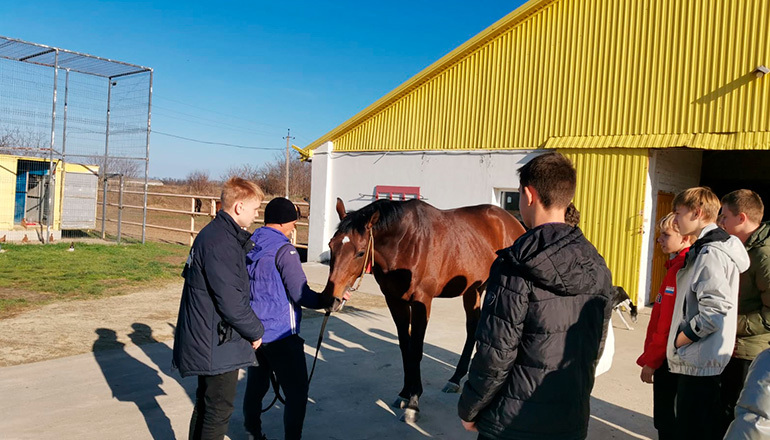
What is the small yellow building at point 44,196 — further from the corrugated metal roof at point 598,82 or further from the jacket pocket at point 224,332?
the jacket pocket at point 224,332

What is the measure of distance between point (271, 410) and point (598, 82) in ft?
27.0

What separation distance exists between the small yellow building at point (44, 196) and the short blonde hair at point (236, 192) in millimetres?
13711

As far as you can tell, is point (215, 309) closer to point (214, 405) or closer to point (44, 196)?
point (214, 405)

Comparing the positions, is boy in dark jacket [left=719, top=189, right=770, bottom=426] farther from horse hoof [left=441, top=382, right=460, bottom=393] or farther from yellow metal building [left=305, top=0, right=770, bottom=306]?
yellow metal building [left=305, top=0, right=770, bottom=306]

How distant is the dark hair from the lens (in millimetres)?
1790

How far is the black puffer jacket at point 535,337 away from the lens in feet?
5.52

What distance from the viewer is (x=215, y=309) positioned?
2.63 meters

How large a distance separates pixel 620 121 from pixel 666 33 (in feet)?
5.21

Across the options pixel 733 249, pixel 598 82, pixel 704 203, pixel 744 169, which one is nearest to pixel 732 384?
pixel 733 249

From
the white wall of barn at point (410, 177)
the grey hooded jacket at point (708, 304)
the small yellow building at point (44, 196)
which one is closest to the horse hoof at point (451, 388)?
the grey hooded jacket at point (708, 304)

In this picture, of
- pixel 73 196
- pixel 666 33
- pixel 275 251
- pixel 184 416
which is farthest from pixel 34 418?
pixel 73 196

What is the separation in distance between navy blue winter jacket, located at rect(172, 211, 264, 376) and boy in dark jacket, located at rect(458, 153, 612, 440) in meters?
1.32

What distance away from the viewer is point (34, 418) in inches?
139

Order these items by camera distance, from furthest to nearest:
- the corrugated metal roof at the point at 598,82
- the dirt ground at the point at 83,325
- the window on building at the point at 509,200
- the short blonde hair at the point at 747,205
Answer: the window on building at the point at 509,200
the corrugated metal roof at the point at 598,82
the dirt ground at the point at 83,325
the short blonde hair at the point at 747,205
